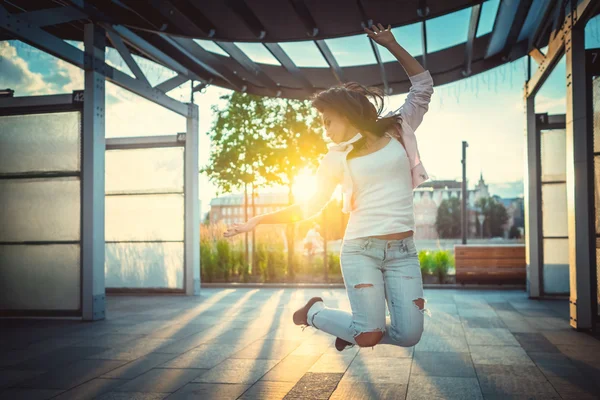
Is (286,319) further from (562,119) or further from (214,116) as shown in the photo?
(214,116)

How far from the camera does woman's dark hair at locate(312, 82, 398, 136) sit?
3.50 metres

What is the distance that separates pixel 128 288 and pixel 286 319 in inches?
195

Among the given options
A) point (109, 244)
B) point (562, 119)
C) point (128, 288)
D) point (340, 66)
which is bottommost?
point (128, 288)

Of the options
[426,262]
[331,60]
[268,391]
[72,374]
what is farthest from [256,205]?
[268,391]

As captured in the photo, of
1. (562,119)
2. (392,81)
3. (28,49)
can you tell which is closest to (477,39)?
(392,81)

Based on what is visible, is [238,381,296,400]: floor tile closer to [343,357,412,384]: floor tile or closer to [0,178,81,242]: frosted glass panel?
[343,357,412,384]: floor tile

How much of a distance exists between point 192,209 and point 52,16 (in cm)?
486

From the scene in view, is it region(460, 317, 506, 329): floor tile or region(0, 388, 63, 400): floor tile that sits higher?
region(0, 388, 63, 400): floor tile

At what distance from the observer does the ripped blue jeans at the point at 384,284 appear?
3496 mm

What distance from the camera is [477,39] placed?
9.14m

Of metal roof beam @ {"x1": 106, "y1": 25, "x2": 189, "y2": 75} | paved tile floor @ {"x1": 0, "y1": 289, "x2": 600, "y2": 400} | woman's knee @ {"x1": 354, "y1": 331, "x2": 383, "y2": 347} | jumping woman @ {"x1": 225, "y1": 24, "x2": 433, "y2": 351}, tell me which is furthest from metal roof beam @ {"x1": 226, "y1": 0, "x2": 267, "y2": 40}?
woman's knee @ {"x1": 354, "y1": 331, "x2": 383, "y2": 347}

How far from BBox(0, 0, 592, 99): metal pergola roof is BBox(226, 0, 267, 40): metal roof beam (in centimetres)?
1

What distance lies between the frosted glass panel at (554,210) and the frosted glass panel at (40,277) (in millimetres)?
7700

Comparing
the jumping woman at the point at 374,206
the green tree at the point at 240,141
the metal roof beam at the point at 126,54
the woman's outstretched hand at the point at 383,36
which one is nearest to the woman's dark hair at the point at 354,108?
the jumping woman at the point at 374,206
